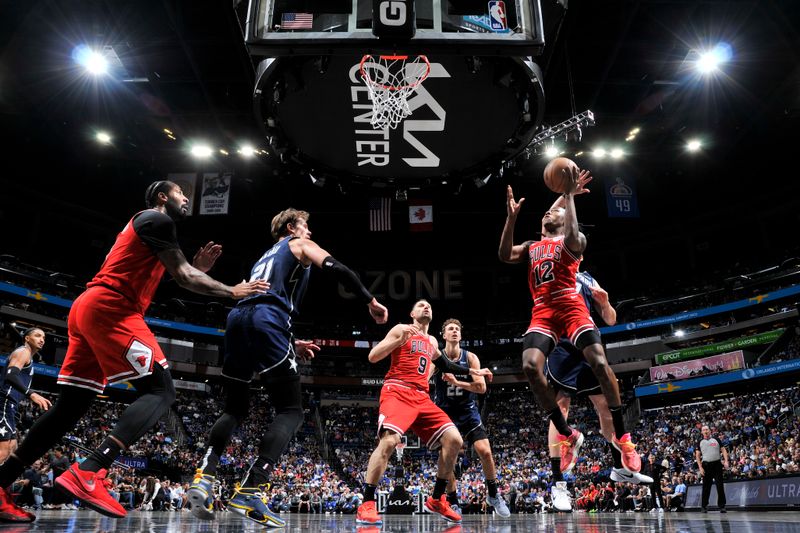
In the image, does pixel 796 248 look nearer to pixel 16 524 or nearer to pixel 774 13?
pixel 774 13

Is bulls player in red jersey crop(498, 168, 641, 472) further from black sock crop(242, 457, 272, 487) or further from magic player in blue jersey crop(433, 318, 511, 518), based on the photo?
black sock crop(242, 457, 272, 487)

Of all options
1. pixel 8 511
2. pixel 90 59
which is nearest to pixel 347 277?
pixel 8 511

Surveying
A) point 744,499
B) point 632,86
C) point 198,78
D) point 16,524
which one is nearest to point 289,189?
point 198,78

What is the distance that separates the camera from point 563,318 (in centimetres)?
539

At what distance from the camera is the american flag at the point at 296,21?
19.3 ft

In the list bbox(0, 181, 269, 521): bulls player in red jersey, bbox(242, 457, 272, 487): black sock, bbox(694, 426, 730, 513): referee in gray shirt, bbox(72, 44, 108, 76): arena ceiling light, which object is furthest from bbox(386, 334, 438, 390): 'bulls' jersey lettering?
bbox(72, 44, 108, 76): arena ceiling light

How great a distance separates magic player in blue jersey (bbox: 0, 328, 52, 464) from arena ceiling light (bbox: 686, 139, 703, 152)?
961 inches

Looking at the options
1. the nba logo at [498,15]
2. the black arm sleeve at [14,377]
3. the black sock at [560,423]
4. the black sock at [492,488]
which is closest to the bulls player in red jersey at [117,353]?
the black arm sleeve at [14,377]

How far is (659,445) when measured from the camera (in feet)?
79.1

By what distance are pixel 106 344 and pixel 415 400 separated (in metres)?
3.46

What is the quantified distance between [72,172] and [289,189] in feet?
35.2

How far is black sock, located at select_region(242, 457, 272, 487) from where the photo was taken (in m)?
3.76

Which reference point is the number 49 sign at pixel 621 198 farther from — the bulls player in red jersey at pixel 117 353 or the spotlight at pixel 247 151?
the bulls player in red jersey at pixel 117 353

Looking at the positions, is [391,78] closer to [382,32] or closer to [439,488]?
[382,32]
